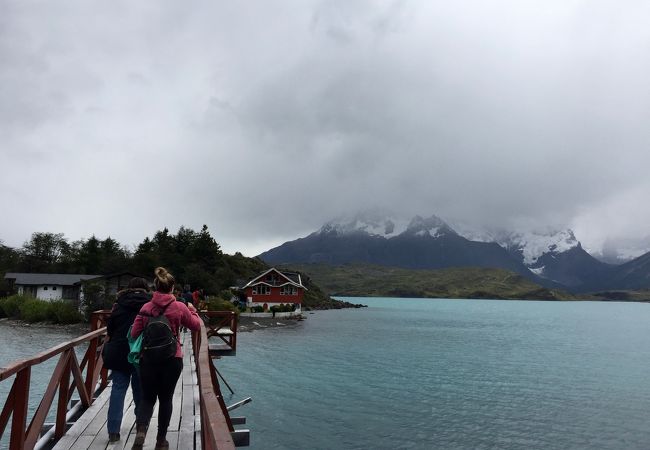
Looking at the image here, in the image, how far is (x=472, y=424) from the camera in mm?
22297

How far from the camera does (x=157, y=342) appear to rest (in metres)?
7.29

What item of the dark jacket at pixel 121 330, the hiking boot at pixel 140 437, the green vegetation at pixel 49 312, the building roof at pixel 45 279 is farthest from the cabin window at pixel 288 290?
the hiking boot at pixel 140 437

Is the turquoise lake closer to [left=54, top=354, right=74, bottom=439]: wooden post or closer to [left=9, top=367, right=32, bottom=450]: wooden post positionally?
[left=54, top=354, right=74, bottom=439]: wooden post

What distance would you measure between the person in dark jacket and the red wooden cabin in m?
90.7

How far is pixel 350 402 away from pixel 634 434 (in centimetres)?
1346

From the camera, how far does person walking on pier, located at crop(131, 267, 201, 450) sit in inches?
288

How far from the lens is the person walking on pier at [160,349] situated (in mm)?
7320

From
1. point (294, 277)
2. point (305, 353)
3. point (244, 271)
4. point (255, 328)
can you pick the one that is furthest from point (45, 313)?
point (244, 271)

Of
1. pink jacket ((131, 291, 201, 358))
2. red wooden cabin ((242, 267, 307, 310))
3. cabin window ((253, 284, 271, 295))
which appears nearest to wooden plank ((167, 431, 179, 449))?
pink jacket ((131, 291, 201, 358))

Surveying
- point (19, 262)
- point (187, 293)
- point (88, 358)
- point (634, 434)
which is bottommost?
point (634, 434)

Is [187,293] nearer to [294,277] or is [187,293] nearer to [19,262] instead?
[294,277]

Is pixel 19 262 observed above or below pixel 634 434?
above

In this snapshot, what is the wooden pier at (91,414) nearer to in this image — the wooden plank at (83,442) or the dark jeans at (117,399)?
the wooden plank at (83,442)

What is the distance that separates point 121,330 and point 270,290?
305 ft
